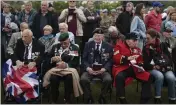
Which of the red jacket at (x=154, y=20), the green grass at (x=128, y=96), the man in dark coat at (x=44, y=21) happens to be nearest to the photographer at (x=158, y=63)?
the green grass at (x=128, y=96)

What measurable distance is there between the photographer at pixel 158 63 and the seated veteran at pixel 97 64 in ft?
2.18

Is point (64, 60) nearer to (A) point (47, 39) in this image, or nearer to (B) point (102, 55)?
(B) point (102, 55)

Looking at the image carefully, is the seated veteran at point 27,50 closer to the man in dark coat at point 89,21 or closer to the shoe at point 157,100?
the man in dark coat at point 89,21

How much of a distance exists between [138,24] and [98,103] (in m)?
2.30

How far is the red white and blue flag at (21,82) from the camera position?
679 cm

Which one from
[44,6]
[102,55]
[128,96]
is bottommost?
[128,96]

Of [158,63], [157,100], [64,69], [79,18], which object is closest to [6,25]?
[79,18]

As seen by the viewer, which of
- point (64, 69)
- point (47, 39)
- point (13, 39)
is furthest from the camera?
point (13, 39)

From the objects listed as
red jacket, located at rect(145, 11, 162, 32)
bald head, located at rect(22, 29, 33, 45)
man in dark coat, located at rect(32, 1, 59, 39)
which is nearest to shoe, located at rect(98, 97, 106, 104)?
bald head, located at rect(22, 29, 33, 45)

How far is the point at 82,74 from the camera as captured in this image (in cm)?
709

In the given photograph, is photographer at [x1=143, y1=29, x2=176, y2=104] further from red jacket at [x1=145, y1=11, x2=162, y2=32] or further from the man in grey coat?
the man in grey coat

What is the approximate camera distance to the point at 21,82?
683 cm

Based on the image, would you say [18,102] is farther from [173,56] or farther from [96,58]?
[173,56]

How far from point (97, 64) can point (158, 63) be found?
1073mm
